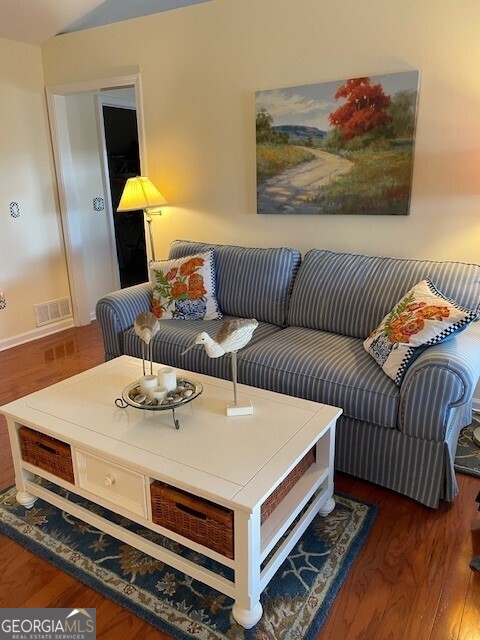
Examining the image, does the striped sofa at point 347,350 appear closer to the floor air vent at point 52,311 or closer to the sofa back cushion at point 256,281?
the sofa back cushion at point 256,281

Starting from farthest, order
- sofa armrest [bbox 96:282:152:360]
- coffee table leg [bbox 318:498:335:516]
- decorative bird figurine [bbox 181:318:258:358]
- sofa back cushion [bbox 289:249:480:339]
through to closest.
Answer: sofa armrest [bbox 96:282:152:360] < sofa back cushion [bbox 289:249:480:339] < coffee table leg [bbox 318:498:335:516] < decorative bird figurine [bbox 181:318:258:358]

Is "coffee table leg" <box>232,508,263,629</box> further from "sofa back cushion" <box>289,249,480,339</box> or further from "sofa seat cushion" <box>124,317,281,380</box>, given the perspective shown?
"sofa back cushion" <box>289,249,480,339</box>

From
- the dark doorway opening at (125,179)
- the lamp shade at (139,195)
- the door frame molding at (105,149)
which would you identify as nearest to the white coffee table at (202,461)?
the lamp shade at (139,195)

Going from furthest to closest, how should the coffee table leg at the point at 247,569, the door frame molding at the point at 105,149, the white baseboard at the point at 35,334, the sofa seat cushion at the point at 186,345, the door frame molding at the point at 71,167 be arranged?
the door frame molding at the point at 105,149 → the white baseboard at the point at 35,334 → the door frame molding at the point at 71,167 → the sofa seat cushion at the point at 186,345 → the coffee table leg at the point at 247,569

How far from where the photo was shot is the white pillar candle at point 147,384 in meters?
1.79

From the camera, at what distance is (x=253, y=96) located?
3.04m

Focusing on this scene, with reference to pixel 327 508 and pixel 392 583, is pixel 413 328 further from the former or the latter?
pixel 392 583

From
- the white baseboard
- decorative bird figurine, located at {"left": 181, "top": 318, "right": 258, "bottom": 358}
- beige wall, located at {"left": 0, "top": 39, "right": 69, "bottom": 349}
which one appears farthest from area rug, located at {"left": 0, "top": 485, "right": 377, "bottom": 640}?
beige wall, located at {"left": 0, "top": 39, "right": 69, "bottom": 349}

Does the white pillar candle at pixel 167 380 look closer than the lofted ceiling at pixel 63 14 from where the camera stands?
Yes

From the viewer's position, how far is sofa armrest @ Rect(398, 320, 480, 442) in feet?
5.79

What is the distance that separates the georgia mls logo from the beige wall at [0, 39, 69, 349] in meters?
2.78

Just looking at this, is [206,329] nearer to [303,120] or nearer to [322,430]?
[322,430]

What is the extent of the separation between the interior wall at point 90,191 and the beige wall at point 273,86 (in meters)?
0.42

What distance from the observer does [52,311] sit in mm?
4246
